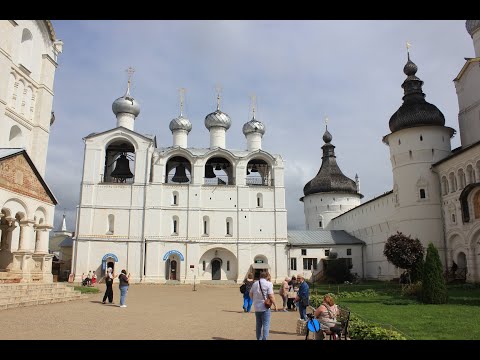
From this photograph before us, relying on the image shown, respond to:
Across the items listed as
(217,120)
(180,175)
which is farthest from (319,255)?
(217,120)

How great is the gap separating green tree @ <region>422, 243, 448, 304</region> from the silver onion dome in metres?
33.2

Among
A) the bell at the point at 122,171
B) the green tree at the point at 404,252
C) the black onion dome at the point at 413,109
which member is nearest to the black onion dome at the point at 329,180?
the black onion dome at the point at 413,109

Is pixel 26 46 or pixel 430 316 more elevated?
pixel 26 46

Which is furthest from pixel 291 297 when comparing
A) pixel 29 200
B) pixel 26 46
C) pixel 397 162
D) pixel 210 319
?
pixel 397 162


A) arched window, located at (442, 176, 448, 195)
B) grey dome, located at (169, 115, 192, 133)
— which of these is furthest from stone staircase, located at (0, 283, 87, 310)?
grey dome, located at (169, 115, 192, 133)

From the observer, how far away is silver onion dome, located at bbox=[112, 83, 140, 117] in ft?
139

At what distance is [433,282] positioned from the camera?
646 inches

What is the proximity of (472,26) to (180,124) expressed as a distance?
Result: 88.5ft

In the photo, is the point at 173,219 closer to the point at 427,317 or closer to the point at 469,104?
the point at 469,104

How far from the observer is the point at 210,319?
12.8 m

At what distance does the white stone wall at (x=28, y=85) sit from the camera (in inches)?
794

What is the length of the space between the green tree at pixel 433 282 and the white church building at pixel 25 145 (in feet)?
52.4
